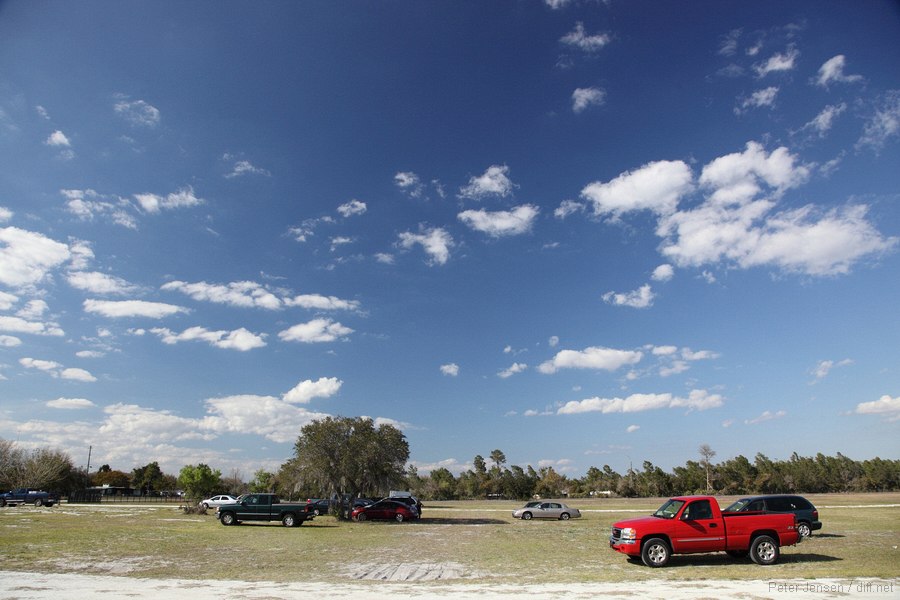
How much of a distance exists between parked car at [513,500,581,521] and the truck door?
26661mm

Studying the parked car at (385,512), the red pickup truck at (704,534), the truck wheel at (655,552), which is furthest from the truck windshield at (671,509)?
the parked car at (385,512)

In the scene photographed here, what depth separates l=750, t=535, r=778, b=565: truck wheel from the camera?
1494 centimetres

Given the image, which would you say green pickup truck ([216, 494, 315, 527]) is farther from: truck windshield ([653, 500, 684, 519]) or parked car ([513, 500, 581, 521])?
truck windshield ([653, 500, 684, 519])

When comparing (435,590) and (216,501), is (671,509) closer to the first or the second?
(435,590)

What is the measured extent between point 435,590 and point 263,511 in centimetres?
2312

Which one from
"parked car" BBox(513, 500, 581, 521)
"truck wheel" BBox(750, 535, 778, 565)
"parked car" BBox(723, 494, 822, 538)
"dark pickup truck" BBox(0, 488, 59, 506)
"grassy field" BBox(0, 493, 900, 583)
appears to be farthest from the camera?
A: "dark pickup truck" BBox(0, 488, 59, 506)

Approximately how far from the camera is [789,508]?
22.5 metres

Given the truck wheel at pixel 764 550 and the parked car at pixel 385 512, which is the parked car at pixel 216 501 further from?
the truck wheel at pixel 764 550

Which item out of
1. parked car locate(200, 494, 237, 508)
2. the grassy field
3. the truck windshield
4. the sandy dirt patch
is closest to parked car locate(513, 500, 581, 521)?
the grassy field

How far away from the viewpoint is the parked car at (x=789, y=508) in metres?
22.0

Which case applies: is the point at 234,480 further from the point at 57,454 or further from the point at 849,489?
the point at 849,489

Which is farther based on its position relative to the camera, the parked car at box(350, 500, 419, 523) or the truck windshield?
the parked car at box(350, 500, 419, 523)

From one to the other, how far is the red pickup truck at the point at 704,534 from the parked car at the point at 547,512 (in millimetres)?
26418

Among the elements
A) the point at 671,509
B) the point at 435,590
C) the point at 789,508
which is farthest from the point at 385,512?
the point at 435,590
